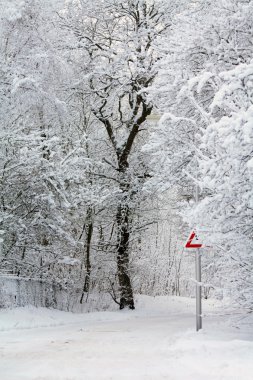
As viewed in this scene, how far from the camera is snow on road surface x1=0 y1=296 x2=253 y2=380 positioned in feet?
22.9

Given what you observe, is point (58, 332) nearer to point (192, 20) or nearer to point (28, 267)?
point (28, 267)

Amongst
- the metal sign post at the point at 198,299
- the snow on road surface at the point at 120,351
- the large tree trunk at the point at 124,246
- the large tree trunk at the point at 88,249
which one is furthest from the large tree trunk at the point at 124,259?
the metal sign post at the point at 198,299

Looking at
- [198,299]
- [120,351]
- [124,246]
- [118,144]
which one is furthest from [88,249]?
[120,351]

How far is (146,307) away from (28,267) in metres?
6.03

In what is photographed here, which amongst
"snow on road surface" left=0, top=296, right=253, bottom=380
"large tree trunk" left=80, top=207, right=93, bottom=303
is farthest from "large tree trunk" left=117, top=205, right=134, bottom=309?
"snow on road surface" left=0, top=296, right=253, bottom=380

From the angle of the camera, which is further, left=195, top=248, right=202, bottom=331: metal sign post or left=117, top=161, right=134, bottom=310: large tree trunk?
left=117, top=161, right=134, bottom=310: large tree trunk

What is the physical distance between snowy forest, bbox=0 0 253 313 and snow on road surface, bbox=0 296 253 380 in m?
0.99

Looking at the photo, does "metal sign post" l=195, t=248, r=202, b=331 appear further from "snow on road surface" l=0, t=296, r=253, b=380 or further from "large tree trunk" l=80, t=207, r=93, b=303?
"large tree trunk" l=80, t=207, r=93, b=303

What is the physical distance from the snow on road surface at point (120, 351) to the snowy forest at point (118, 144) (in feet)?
3.23

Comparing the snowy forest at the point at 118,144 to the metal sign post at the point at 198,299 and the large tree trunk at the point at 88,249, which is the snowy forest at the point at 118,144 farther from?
the metal sign post at the point at 198,299

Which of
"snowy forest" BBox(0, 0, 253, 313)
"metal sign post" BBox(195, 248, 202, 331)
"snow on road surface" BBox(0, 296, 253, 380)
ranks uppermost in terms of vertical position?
"snowy forest" BBox(0, 0, 253, 313)

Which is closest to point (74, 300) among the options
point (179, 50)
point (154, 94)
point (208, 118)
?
point (154, 94)

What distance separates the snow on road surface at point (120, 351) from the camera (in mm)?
6980

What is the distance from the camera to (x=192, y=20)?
1277 centimetres
